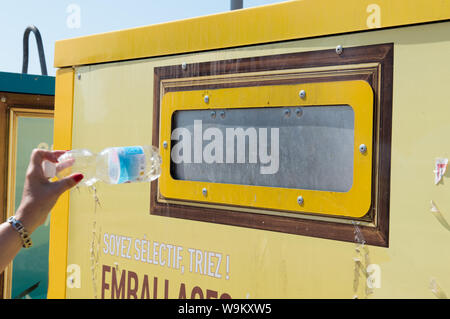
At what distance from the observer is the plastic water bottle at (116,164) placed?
1938 millimetres

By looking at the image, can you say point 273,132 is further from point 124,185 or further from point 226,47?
point 124,185

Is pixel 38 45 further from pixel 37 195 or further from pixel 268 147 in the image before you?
pixel 37 195

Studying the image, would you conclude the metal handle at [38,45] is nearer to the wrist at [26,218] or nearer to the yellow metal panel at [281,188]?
the yellow metal panel at [281,188]

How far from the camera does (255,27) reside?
194 centimetres

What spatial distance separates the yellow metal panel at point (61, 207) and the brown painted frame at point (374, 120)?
0.75 metres

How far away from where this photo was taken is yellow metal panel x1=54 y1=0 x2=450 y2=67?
5.27 ft

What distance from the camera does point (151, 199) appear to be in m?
2.26

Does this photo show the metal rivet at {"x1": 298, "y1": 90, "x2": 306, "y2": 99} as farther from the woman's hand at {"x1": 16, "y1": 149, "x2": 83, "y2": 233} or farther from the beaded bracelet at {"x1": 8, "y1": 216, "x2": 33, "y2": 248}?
the beaded bracelet at {"x1": 8, "y1": 216, "x2": 33, "y2": 248}

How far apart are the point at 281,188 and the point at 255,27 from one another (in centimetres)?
61

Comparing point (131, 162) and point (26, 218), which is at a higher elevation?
point (131, 162)

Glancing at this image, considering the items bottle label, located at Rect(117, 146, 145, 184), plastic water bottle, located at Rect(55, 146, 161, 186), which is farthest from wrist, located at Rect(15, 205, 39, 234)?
bottle label, located at Rect(117, 146, 145, 184)

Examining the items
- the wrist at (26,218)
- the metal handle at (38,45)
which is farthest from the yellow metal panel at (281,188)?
the metal handle at (38,45)

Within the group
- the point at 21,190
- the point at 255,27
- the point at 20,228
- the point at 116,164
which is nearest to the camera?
the point at 20,228

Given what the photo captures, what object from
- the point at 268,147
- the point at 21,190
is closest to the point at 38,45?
the point at 21,190
